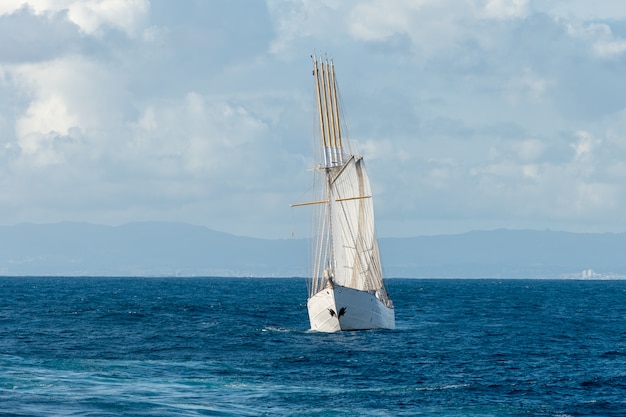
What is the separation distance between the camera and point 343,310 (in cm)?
9088

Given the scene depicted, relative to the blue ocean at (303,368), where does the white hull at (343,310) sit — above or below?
above

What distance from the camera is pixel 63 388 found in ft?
191

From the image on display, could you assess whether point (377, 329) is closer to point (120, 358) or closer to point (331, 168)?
point (331, 168)

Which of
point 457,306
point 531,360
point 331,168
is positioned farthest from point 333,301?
point 457,306

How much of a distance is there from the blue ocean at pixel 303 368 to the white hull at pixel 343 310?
121 cm

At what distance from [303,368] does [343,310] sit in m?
22.6

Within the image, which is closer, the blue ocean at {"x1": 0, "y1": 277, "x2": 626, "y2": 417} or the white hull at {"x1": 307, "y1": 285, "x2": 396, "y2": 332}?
the blue ocean at {"x1": 0, "y1": 277, "x2": 626, "y2": 417}

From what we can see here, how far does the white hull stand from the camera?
9056 centimetres

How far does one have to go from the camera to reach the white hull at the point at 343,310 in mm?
90562

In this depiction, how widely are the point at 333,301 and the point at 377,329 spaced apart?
24.3ft

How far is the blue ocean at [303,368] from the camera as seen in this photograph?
176 feet

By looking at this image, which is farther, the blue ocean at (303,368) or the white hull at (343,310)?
the white hull at (343,310)

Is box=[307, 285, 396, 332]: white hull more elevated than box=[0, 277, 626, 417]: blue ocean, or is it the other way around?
box=[307, 285, 396, 332]: white hull

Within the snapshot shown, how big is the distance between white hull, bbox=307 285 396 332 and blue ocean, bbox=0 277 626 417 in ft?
3.97
